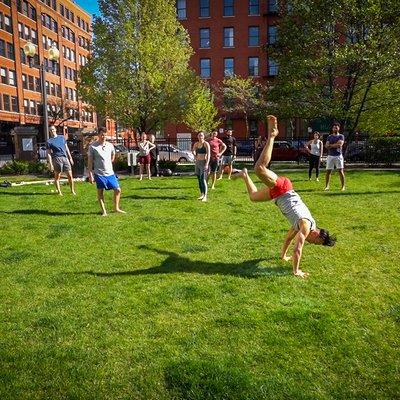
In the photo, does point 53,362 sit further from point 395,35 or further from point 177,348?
point 395,35

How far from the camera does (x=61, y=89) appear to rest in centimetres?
6431

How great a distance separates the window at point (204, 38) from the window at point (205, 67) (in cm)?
169

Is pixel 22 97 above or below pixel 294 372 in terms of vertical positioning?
above

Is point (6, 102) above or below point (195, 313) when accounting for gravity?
above

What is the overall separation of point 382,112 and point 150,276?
21.7 m

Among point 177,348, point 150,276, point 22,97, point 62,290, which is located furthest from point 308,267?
point 22,97

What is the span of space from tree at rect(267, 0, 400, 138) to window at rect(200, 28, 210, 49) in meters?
31.0

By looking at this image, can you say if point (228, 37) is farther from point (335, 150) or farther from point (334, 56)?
point (335, 150)

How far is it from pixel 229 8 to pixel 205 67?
7584 mm

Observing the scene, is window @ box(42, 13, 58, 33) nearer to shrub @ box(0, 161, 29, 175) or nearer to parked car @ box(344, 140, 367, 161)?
shrub @ box(0, 161, 29, 175)

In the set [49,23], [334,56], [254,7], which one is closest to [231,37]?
[254,7]

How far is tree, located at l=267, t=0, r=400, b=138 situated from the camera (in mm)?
20281

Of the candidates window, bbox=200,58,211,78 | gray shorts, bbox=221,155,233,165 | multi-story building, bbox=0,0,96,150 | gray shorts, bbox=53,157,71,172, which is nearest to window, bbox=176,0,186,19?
window, bbox=200,58,211,78

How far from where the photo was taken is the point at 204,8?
2007 inches
